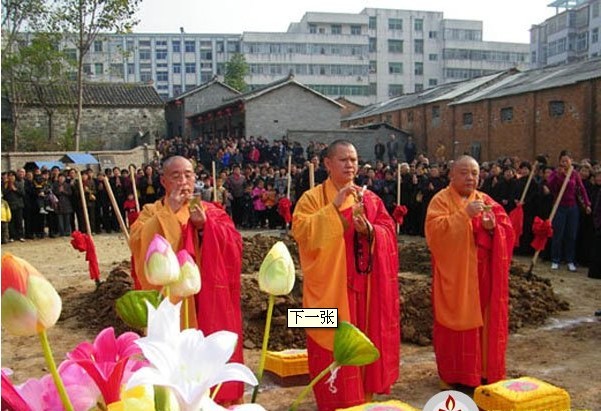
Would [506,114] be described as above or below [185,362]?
above

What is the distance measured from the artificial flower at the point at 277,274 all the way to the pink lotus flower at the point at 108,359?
0.27 m

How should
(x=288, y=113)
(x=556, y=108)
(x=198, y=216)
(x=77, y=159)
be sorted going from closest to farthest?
(x=198, y=216)
(x=556, y=108)
(x=77, y=159)
(x=288, y=113)

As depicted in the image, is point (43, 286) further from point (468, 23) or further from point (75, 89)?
point (468, 23)

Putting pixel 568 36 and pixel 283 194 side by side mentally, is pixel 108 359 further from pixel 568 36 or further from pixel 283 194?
pixel 568 36

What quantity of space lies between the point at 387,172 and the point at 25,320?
14.5 meters

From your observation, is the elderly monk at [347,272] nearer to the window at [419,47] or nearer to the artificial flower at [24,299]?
the artificial flower at [24,299]

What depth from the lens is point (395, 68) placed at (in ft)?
193

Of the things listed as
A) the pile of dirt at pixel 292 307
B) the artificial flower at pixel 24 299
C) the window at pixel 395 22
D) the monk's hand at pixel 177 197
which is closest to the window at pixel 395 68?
the window at pixel 395 22

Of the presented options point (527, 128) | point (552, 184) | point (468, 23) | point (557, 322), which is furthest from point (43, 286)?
point (468, 23)

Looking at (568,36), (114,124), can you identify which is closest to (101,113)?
(114,124)

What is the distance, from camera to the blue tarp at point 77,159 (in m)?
22.3

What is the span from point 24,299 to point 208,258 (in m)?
3.00

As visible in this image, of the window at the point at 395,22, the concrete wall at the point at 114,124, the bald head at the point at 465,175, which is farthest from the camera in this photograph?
the window at the point at 395,22

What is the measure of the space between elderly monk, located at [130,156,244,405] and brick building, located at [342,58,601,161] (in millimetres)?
16908
